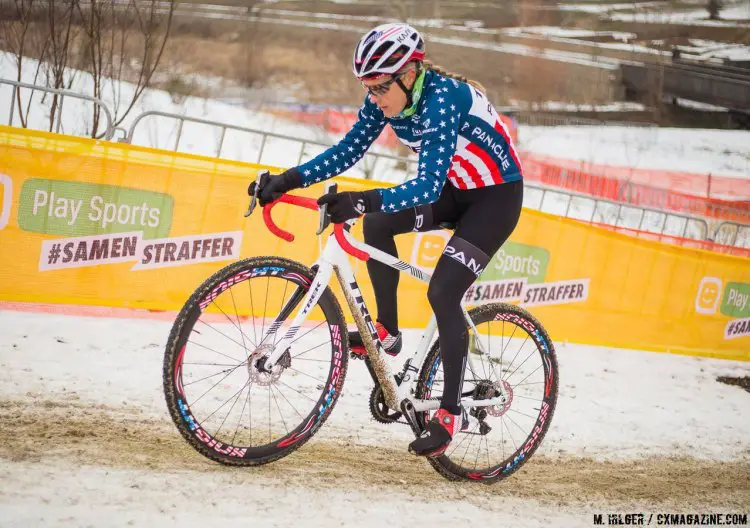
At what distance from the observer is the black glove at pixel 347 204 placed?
3.12 meters

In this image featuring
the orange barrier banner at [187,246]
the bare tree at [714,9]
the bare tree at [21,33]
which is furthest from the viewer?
the bare tree at [714,9]

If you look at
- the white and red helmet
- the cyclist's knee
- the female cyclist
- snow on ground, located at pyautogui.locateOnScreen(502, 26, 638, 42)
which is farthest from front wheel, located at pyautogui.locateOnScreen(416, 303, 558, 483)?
snow on ground, located at pyautogui.locateOnScreen(502, 26, 638, 42)

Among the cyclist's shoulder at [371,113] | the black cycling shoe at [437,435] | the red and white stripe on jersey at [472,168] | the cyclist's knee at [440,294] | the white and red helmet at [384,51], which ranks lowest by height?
the black cycling shoe at [437,435]

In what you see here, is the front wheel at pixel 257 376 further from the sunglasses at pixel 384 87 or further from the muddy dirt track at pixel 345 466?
the sunglasses at pixel 384 87

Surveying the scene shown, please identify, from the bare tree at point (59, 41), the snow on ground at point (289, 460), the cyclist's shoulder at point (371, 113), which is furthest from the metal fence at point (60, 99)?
the cyclist's shoulder at point (371, 113)

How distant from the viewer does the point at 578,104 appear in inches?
981

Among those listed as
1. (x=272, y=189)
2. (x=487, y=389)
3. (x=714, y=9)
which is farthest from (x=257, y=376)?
(x=714, y=9)

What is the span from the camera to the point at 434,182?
3295 mm

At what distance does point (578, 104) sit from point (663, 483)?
22496 millimetres

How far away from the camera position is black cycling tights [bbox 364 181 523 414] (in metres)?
3.59

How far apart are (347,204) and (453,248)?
2.46 feet

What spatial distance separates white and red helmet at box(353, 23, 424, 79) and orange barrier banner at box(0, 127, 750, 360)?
325cm

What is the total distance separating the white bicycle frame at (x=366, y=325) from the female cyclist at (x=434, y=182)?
0.12m

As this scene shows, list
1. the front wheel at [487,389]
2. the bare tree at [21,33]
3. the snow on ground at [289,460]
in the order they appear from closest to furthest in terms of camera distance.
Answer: the snow on ground at [289,460], the front wheel at [487,389], the bare tree at [21,33]
